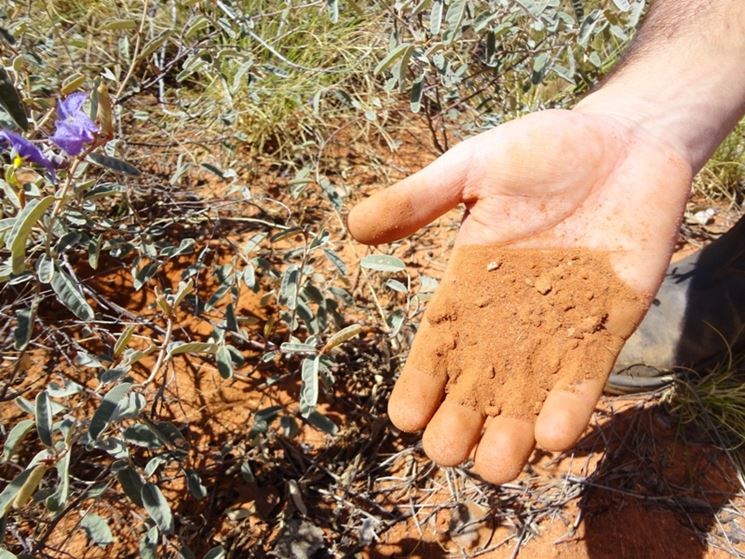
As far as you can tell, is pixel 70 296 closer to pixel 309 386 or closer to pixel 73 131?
pixel 73 131

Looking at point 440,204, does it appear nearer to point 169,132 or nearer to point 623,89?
point 623,89

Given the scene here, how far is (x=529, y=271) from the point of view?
1261 mm

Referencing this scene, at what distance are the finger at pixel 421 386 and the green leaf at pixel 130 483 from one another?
1.61 ft

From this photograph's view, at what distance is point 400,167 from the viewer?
7.58ft

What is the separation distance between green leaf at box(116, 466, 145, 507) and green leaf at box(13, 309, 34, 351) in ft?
0.94

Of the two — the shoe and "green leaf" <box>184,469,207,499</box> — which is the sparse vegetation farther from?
the shoe

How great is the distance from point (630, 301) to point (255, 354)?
0.97 m

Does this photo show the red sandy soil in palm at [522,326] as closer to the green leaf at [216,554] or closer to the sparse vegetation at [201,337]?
the sparse vegetation at [201,337]

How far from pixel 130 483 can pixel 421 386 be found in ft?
1.88

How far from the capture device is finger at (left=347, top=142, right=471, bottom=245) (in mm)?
1165

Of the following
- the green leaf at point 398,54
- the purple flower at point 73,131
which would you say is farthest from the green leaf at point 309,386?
the green leaf at point 398,54

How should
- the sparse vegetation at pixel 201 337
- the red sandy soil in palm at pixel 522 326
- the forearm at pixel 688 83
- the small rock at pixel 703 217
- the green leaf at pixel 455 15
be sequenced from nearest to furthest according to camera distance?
the sparse vegetation at pixel 201 337 < the red sandy soil in palm at pixel 522 326 < the forearm at pixel 688 83 < the green leaf at pixel 455 15 < the small rock at pixel 703 217

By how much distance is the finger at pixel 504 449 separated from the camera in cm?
113

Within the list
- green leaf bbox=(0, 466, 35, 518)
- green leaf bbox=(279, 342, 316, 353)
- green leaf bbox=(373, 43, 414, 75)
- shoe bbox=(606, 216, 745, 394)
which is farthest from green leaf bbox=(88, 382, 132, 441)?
shoe bbox=(606, 216, 745, 394)
